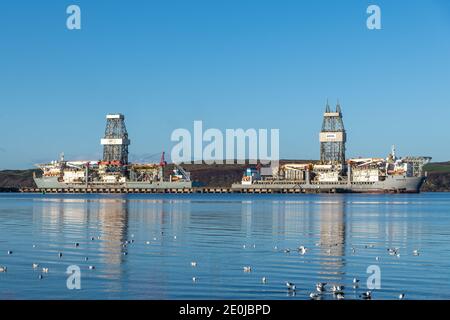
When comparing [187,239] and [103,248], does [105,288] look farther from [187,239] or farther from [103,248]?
[187,239]

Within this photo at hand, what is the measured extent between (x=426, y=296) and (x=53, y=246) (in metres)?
21.1

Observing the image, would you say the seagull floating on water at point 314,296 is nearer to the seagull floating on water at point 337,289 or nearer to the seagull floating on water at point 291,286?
the seagull floating on water at point 337,289

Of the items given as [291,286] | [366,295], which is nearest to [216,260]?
[291,286]

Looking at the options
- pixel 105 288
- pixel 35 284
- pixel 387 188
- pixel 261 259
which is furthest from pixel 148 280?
pixel 387 188

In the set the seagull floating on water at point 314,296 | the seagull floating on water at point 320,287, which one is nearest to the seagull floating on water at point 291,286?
the seagull floating on water at point 320,287

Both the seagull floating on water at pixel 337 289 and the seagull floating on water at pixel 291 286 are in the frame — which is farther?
the seagull floating on water at pixel 291 286

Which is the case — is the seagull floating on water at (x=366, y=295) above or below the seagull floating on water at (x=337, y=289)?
below

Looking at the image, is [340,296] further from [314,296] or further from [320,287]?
[320,287]

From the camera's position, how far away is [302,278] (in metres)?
27.8

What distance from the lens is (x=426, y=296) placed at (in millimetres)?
24484

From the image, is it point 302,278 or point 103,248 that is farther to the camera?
point 103,248
